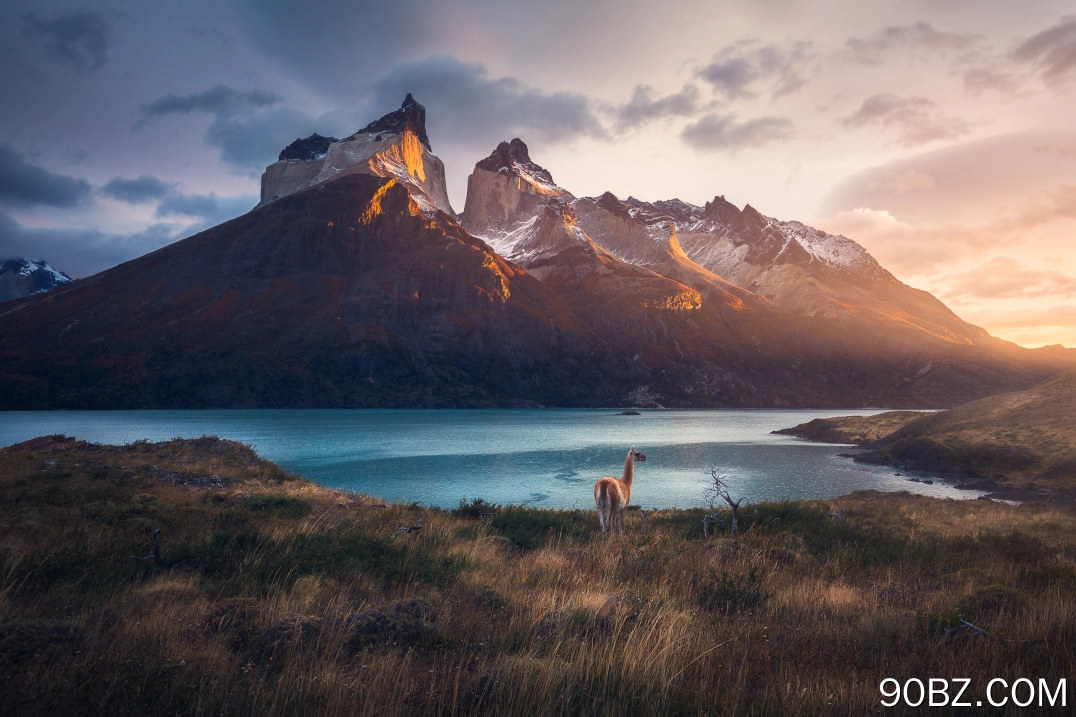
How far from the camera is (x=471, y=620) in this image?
230 inches


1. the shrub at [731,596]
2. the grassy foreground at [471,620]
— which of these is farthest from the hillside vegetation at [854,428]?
the shrub at [731,596]

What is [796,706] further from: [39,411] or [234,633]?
[39,411]

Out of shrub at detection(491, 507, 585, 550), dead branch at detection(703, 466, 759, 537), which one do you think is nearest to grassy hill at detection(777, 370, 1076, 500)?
dead branch at detection(703, 466, 759, 537)

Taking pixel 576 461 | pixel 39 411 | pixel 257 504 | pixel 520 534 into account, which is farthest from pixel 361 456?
pixel 39 411

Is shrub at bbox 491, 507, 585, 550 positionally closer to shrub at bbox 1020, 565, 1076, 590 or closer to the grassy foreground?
the grassy foreground

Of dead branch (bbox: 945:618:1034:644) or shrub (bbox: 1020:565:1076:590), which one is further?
shrub (bbox: 1020:565:1076:590)

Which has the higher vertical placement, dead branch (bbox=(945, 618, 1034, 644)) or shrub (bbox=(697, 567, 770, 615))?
dead branch (bbox=(945, 618, 1034, 644))

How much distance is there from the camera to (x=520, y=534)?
14.4 m

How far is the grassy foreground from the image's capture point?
3.98 meters

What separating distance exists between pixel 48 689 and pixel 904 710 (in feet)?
20.5

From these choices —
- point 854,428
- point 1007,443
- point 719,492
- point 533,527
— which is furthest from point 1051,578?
point 854,428

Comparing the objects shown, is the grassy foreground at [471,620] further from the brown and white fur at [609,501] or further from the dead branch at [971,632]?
the brown and white fur at [609,501]

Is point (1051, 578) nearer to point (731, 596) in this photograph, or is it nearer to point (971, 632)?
point (971, 632)

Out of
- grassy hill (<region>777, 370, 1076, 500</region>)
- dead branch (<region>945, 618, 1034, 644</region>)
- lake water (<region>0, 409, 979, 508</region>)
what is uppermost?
dead branch (<region>945, 618, 1034, 644</region>)
